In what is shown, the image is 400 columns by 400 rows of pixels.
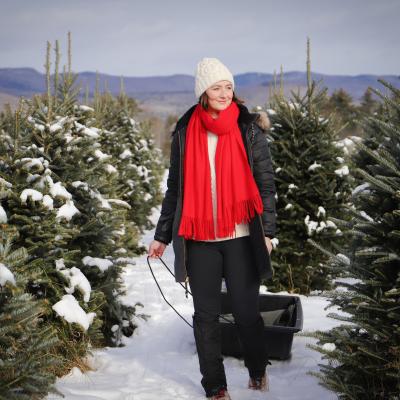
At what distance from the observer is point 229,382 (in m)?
3.83

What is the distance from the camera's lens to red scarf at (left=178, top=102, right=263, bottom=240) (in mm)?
3215

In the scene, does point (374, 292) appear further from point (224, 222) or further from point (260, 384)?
point (260, 384)

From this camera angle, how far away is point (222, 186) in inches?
128

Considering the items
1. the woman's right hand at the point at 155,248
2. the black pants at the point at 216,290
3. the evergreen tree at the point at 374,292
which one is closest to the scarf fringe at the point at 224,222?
the black pants at the point at 216,290

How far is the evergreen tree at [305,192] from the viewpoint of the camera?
20.9 ft

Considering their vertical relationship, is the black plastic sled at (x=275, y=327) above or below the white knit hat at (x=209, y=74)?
below

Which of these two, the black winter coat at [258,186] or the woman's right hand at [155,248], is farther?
the woman's right hand at [155,248]

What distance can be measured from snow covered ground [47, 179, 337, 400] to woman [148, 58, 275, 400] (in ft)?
1.45

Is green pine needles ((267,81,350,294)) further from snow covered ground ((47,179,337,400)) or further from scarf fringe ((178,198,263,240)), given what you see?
scarf fringe ((178,198,263,240))

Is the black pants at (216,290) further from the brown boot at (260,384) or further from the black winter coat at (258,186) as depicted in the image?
the brown boot at (260,384)

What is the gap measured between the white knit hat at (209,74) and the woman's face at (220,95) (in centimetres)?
3

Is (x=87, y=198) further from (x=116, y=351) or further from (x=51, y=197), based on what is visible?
(x=116, y=351)

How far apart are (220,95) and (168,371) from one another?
2.30 metres

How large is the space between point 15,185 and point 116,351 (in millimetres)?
1805
